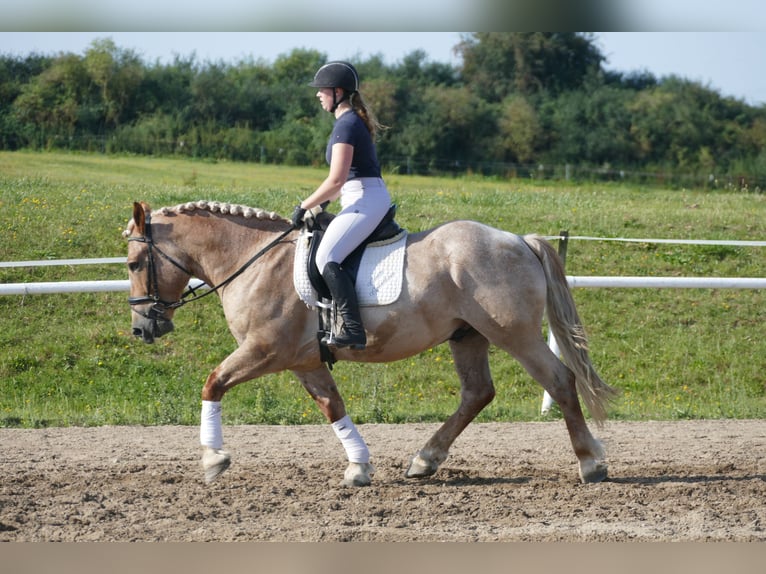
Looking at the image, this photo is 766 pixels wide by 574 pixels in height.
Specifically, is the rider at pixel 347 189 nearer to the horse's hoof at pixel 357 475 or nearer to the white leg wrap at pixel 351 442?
the white leg wrap at pixel 351 442

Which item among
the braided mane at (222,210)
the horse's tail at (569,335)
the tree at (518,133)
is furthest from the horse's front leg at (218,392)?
the tree at (518,133)

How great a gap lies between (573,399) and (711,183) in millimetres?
25298

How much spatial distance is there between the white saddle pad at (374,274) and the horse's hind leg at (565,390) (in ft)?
2.84

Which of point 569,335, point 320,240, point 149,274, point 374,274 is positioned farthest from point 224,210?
point 569,335

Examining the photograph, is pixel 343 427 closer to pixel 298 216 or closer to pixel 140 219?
pixel 298 216

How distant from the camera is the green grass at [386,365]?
30.9ft

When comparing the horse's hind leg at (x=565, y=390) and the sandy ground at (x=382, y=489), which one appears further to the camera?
the horse's hind leg at (x=565, y=390)

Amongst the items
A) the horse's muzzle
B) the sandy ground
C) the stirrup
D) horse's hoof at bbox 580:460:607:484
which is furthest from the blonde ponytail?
horse's hoof at bbox 580:460:607:484

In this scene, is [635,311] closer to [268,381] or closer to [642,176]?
[268,381]

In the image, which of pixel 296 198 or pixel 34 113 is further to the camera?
pixel 34 113

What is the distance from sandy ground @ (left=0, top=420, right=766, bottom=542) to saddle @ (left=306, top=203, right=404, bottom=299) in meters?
1.33

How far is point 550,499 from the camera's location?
18.5 ft

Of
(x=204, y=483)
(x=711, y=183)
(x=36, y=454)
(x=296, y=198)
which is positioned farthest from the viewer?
(x=711, y=183)

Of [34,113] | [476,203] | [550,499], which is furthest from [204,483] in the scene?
[34,113]
